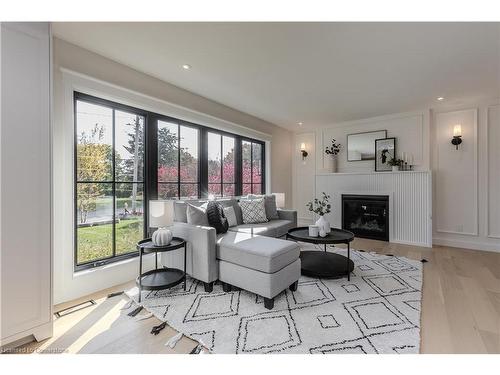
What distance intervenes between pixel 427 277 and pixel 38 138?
12.7 feet

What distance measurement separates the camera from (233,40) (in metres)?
2.02

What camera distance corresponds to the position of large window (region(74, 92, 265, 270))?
235 centimetres

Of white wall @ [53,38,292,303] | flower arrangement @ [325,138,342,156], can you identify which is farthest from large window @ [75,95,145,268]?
flower arrangement @ [325,138,342,156]

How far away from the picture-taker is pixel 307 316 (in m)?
1.82

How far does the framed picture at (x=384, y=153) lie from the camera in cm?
437

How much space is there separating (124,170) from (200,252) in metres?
1.35

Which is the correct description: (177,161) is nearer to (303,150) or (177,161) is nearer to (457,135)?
(303,150)

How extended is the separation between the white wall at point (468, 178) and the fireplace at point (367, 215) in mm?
830

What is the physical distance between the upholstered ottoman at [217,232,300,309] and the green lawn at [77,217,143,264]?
3.79 ft

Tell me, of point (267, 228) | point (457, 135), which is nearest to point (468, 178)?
point (457, 135)

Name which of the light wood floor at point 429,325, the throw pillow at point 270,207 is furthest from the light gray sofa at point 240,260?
the throw pillow at point 270,207
